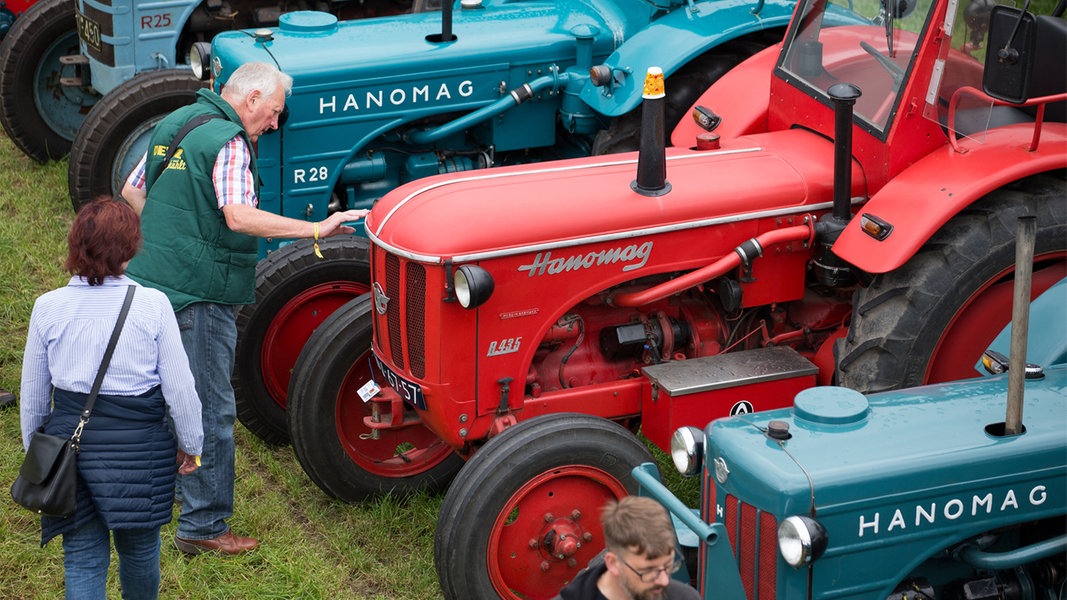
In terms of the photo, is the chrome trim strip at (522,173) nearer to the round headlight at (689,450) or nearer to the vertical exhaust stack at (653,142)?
the vertical exhaust stack at (653,142)

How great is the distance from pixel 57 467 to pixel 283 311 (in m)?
1.87

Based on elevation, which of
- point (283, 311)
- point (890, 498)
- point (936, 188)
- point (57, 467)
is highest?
point (936, 188)

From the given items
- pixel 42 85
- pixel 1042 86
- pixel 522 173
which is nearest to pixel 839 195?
pixel 1042 86

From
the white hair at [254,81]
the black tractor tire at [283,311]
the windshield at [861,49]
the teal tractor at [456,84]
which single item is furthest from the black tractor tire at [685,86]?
the white hair at [254,81]

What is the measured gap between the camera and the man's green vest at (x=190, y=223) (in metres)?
4.69

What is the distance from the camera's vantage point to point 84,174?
7.60 m

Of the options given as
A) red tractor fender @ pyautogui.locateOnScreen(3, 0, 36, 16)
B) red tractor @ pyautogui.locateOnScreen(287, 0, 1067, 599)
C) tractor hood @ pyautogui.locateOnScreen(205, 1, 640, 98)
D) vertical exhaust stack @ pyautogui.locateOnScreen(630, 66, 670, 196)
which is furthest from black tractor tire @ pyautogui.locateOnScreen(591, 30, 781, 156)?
red tractor fender @ pyautogui.locateOnScreen(3, 0, 36, 16)

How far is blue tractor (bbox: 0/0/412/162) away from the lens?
7.73m

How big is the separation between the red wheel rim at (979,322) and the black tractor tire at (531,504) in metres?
1.10

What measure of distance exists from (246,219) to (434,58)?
195 cm

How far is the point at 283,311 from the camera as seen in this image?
219 inches

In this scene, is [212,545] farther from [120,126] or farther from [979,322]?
[120,126]

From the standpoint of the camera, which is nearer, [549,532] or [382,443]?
[549,532]

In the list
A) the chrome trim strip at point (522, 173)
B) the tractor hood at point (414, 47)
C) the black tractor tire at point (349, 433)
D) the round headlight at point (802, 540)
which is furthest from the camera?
the tractor hood at point (414, 47)
